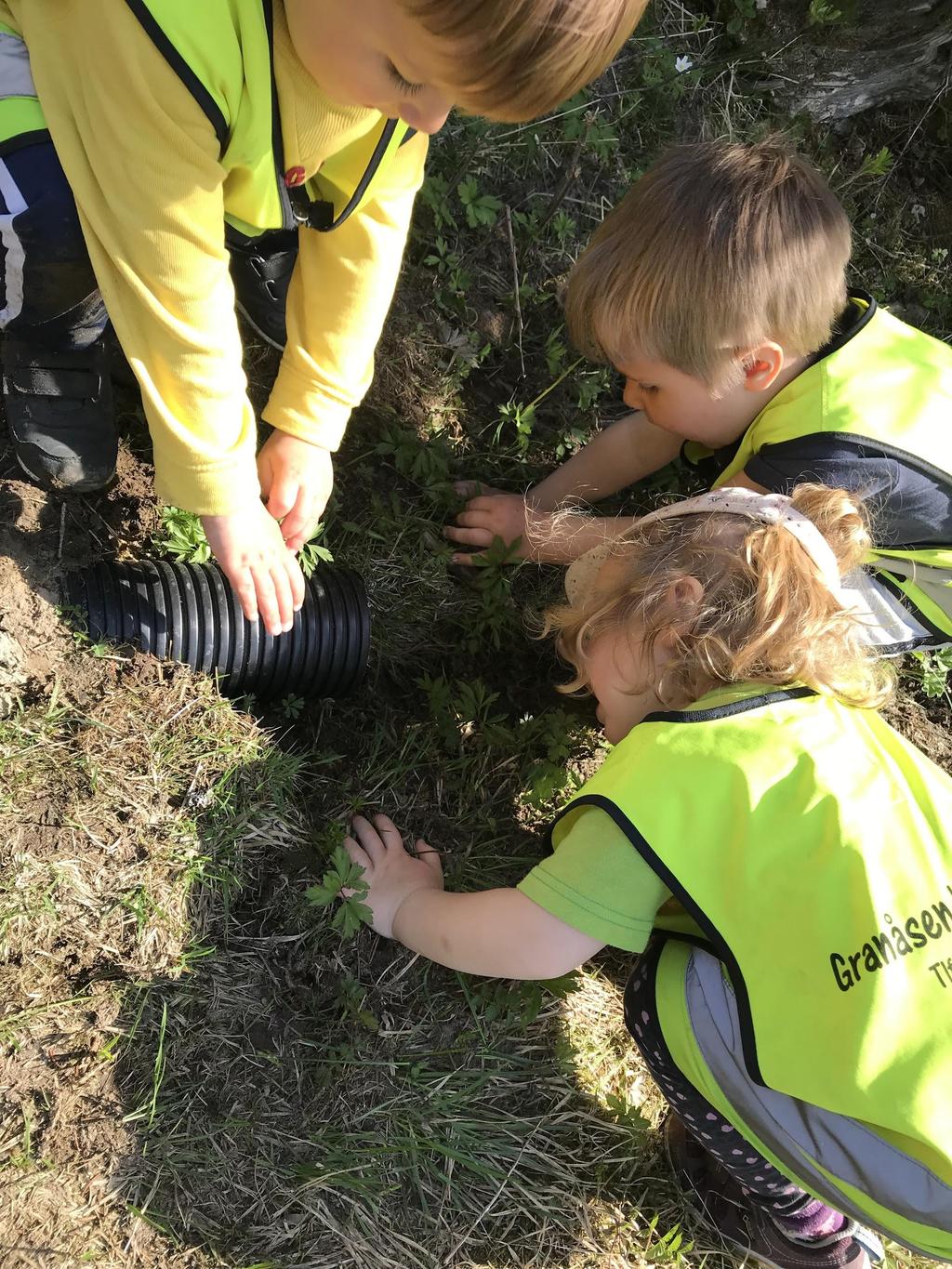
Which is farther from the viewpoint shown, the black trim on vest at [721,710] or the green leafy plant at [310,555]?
the green leafy plant at [310,555]

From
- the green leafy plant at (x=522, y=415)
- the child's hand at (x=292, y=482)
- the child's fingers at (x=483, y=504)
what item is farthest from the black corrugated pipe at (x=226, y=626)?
the green leafy plant at (x=522, y=415)

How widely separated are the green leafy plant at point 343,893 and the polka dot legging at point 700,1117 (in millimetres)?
684

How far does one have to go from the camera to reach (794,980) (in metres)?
2.11

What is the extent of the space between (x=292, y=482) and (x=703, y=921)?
140 cm

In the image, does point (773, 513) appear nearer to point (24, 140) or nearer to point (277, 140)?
point (277, 140)

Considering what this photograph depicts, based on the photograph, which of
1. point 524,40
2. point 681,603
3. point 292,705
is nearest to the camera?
point 524,40

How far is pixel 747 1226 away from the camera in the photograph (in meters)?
2.64

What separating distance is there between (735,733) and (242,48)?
5.37 ft

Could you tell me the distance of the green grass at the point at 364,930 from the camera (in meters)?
2.22

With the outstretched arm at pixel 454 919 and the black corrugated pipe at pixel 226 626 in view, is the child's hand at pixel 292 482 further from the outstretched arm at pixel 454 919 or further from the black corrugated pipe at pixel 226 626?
the outstretched arm at pixel 454 919

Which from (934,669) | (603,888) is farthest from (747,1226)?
(934,669)

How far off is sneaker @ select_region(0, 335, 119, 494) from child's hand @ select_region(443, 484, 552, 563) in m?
1.11

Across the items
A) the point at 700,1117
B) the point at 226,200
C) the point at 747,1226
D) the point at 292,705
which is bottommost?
the point at 747,1226

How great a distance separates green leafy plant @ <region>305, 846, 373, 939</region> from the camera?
235cm
